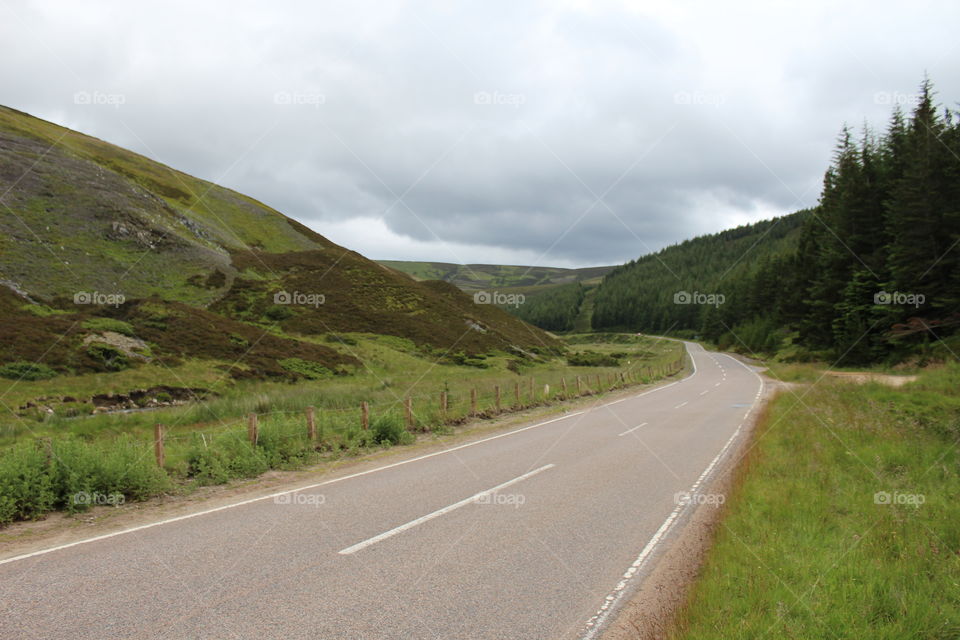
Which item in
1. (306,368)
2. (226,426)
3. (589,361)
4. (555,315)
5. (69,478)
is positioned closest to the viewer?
(69,478)

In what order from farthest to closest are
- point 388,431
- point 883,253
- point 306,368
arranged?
point 883,253, point 306,368, point 388,431

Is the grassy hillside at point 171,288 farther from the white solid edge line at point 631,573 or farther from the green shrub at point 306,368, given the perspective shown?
the white solid edge line at point 631,573

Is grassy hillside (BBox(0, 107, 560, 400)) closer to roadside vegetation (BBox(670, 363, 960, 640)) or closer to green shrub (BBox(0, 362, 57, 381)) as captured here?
green shrub (BBox(0, 362, 57, 381))

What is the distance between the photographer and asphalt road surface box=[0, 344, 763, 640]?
4.22 metres

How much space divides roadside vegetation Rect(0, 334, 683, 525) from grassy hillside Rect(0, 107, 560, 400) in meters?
1.63

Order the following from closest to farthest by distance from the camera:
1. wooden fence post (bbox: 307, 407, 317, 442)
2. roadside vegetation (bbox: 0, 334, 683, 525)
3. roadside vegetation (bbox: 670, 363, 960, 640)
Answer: roadside vegetation (bbox: 670, 363, 960, 640) < roadside vegetation (bbox: 0, 334, 683, 525) < wooden fence post (bbox: 307, 407, 317, 442)

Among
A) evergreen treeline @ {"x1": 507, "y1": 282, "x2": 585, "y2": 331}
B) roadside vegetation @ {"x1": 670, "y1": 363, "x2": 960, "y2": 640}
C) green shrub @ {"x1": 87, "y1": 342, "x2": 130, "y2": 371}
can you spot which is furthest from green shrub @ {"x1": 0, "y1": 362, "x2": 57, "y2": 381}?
evergreen treeline @ {"x1": 507, "y1": 282, "x2": 585, "y2": 331}

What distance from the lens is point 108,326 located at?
25.5 metres

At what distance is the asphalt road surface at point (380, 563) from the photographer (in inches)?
166

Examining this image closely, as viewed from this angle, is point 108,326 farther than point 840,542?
Yes

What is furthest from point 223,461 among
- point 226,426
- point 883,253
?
point 883,253

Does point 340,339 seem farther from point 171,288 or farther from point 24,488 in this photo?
point 24,488

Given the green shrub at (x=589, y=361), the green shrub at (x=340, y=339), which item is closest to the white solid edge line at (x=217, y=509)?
the green shrub at (x=340, y=339)

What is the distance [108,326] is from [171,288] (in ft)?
36.3
